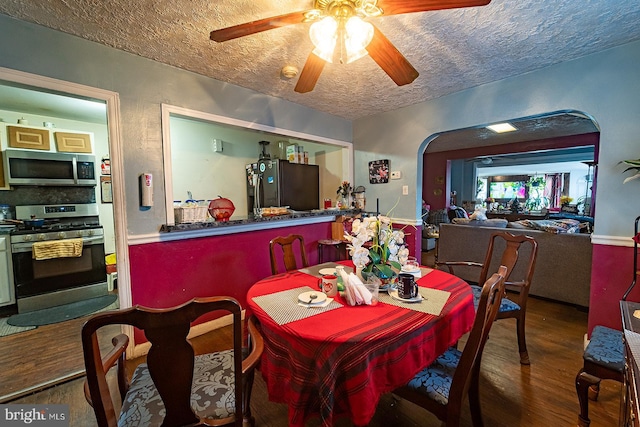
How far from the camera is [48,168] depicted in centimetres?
321

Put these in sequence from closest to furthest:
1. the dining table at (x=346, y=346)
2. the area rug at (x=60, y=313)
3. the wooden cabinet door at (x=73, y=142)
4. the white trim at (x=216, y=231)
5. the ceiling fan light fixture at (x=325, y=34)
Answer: the dining table at (x=346, y=346)
the ceiling fan light fixture at (x=325, y=34)
the white trim at (x=216, y=231)
the area rug at (x=60, y=313)
the wooden cabinet door at (x=73, y=142)

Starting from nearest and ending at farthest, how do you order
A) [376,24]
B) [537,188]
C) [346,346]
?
[346,346]
[376,24]
[537,188]

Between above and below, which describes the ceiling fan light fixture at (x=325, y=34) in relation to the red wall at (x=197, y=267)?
above

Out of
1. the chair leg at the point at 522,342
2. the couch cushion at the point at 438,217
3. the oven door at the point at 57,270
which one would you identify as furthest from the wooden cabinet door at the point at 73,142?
the couch cushion at the point at 438,217

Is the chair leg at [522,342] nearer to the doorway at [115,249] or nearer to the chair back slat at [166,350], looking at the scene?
the chair back slat at [166,350]

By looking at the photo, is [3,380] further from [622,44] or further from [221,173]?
[622,44]

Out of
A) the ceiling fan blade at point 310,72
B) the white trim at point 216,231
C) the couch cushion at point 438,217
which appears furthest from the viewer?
the couch cushion at point 438,217

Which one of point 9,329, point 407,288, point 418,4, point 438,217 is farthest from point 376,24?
point 438,217

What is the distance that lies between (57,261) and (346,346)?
3583 mm

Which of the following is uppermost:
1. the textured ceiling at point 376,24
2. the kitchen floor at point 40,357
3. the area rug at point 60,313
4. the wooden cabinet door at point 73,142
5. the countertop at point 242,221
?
the textured ceiling at point 376,24

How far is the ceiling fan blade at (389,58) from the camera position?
1.42m

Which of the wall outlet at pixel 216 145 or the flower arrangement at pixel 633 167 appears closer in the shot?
the flower arrangement at pixel 633 167

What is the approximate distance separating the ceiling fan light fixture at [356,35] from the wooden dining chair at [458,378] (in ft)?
4.16

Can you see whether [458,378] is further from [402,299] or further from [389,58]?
[389,58]
